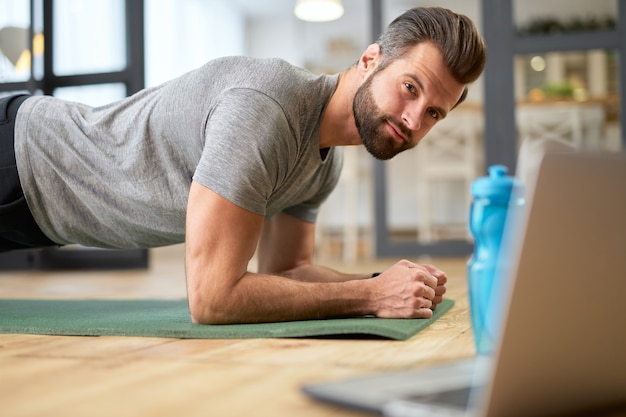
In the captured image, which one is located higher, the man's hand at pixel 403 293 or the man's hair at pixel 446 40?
the man's hair at pixel 446 40

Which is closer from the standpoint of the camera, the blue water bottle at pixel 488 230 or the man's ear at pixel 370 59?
the blue water bottle at pixel 488 230

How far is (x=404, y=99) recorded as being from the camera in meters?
1.44

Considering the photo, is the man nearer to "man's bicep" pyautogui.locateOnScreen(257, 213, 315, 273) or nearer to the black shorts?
the black shorts

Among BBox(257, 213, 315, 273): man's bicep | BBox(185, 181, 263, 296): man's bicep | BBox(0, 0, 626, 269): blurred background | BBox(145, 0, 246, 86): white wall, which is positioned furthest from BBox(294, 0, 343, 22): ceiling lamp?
BBox(185, 181, 263, 296): man's bicep

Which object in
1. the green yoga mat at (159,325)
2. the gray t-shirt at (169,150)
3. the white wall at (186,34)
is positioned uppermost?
the white wall at (186,34)

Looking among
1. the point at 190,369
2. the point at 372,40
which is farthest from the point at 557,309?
the point at 372,40

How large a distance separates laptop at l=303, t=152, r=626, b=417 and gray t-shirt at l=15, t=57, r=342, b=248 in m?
0.65

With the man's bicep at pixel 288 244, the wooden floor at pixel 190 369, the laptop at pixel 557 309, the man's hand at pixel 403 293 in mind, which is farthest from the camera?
the man's bicep at pixel 288 244

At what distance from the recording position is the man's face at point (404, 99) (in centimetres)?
142

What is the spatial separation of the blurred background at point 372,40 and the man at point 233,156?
1677 millimetres

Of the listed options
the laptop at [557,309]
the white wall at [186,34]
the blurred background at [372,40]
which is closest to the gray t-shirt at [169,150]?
the laptop at [557,309]

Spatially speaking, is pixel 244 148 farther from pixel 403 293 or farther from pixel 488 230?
pixel 488 230

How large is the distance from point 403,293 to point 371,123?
14.7 inches

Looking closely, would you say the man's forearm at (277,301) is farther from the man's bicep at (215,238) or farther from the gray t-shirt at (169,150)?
the gray t-shirt at (169,150)
